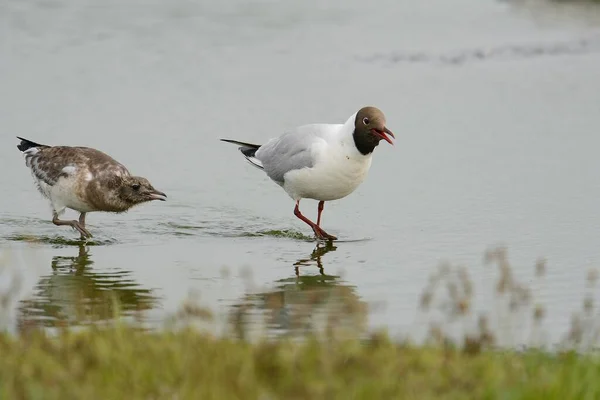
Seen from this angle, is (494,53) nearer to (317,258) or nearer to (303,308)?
(317,258)

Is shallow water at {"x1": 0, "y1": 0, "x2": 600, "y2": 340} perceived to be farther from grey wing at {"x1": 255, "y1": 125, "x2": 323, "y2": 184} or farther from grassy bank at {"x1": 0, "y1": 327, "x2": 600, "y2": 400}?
grassy bank at {"x1": 0, "y1": 327, "x2": 600, "y2": 400}

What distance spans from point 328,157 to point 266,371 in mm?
5575

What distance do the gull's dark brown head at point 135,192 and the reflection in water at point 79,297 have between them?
774mm

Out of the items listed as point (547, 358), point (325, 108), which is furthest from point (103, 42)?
point (547, 358)

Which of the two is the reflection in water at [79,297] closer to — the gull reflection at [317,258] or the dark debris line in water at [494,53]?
the gull reflection at [317,258]

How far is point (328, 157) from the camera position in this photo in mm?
11023

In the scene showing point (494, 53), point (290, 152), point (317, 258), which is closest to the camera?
point (317, 258)

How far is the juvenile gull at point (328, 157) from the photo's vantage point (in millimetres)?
10875

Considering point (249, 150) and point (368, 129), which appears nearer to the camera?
point (368, 129)

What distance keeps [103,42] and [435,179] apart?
8321 millimetres

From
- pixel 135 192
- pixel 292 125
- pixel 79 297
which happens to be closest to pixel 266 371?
pixel 79 297

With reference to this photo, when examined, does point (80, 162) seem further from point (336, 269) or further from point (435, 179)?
point (435, 179)

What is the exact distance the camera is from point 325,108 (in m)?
15.8

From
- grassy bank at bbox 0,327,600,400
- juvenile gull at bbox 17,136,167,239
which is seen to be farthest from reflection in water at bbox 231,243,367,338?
juvenile gull at bbox 17,136,167,239
